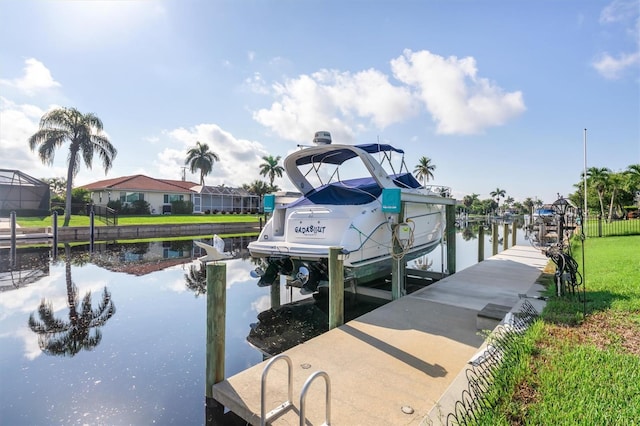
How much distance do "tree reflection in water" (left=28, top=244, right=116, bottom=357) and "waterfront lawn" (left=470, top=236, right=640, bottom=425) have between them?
595 centimetres

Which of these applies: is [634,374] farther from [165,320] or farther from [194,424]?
[165,320]

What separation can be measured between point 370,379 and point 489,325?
234cm

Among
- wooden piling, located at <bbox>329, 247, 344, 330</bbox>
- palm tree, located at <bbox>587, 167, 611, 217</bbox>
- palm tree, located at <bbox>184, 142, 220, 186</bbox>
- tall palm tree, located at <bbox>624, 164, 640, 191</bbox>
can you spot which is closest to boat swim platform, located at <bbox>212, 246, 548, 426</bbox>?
wooden piling, located at <bbox>329, 247, 344, 330</bbox>

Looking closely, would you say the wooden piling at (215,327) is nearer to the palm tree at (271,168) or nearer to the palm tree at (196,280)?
the palm tree at (196,280)

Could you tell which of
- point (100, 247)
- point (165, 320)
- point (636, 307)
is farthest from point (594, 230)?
point (100, 247)

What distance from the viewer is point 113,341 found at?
5.55 metres

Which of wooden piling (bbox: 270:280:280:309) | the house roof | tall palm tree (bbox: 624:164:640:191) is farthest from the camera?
the house roof

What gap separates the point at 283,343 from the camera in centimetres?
553

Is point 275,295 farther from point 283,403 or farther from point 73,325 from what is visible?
point 283,403

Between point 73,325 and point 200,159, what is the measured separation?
4457 cm

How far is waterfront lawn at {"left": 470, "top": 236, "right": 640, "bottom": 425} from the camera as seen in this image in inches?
96.5

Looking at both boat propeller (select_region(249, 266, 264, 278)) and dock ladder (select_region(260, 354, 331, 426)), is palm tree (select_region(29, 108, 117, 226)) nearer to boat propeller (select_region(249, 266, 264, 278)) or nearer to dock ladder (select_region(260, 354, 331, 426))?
boat propeller (select_region(249, 266, 264, 278))

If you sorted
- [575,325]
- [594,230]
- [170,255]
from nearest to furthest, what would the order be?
[575,325] → [170,255] → [594,230]

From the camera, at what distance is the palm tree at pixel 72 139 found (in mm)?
24984
